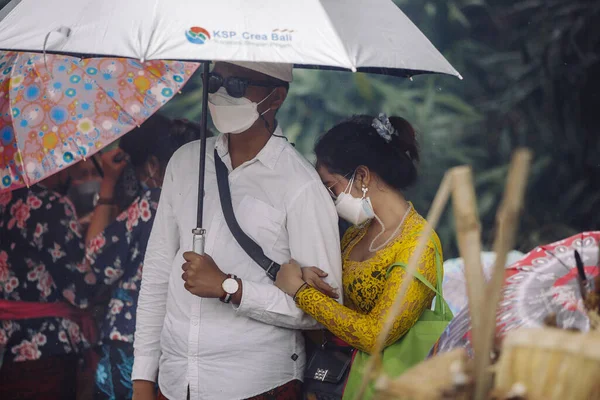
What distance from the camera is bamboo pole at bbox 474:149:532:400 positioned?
1094 millimetres

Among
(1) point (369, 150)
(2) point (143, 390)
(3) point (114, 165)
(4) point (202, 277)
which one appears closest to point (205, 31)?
(4) point (202, 277)

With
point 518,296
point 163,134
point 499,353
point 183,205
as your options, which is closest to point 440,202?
point 499,353

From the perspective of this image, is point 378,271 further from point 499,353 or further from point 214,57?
point 499,353

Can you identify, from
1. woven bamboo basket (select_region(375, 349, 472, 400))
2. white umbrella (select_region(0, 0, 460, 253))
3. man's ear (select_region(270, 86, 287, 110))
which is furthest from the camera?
man's ear (select_region(270, 86, 287, 110))

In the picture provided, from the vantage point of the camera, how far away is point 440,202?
1.29 metres

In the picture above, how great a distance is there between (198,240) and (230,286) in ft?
0.58

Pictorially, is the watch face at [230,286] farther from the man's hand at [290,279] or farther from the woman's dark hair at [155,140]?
the woman's dark hair at [155,140]

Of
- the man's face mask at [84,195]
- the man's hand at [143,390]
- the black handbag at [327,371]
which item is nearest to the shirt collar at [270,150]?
the black handbag at [327,371]

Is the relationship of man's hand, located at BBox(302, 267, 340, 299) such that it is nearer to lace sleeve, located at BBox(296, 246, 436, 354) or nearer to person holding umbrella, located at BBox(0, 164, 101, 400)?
lace sleeve, located at BBox(296, 246, 436, 354)

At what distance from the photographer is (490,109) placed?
601 centimetres

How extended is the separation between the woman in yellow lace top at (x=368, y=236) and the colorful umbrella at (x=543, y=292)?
0.35 meters

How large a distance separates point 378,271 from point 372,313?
147 millimetres

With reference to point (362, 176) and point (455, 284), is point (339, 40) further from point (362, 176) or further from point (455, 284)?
point (455, 284)

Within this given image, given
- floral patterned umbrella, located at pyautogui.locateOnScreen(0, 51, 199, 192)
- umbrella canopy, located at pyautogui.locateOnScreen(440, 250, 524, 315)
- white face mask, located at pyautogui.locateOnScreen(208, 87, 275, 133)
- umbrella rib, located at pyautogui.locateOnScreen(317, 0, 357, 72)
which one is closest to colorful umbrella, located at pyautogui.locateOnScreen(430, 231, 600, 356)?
umbrella rib, located at pyautogui.locateOnScreen(317, 0, 357, 72)
